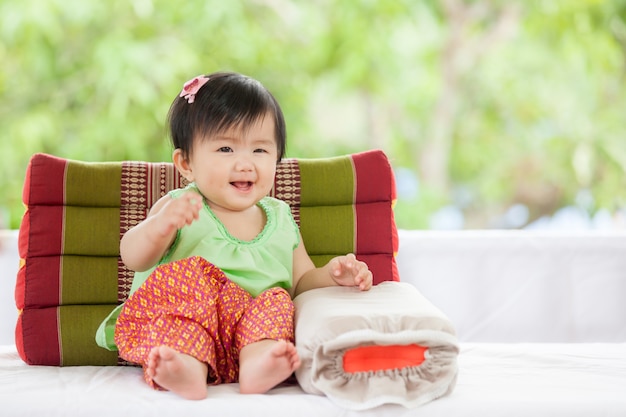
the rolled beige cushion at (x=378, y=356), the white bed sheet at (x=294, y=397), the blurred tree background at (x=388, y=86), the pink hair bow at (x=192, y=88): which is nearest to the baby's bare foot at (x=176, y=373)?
the white bed sheet at (x=294, y=397)

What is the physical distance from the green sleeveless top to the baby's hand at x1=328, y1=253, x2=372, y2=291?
12 cm

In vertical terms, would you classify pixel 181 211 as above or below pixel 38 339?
above

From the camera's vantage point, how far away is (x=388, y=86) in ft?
11.8

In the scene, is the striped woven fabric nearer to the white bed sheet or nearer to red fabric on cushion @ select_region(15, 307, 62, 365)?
red fabric on cushion @ select_region(15, 307, 62, 365)

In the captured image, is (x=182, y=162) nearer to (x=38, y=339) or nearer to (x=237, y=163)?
(x=237, y=163)

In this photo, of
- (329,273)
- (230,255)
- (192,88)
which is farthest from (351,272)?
(192,88)

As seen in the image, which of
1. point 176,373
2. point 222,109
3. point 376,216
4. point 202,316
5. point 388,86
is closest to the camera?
point 176,373

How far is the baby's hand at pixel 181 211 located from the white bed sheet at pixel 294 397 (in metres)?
0.29

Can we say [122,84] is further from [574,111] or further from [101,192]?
[574,111]

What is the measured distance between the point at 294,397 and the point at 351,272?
0.32 m

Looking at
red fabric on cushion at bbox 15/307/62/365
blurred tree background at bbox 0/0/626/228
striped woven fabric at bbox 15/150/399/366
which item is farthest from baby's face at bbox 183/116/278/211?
blurred tree background at bbox 0/0/626/228

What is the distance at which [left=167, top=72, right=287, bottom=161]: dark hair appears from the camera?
1.41 meters

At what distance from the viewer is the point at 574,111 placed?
380 centimetres

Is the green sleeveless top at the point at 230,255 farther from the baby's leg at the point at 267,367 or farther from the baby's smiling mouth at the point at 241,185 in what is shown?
the baby's leg at the point at 267,367
